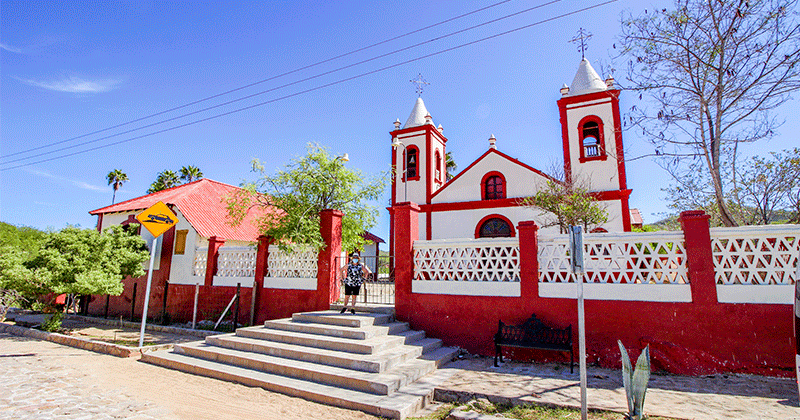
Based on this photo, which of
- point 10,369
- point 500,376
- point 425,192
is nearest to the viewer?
point 500,376

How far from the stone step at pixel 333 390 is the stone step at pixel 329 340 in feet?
3.01

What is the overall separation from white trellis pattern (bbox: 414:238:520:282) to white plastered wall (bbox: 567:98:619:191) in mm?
9267

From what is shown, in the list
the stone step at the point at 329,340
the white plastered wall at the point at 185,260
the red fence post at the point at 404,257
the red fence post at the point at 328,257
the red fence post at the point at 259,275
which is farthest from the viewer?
the white plastered wall at the point at 185,260

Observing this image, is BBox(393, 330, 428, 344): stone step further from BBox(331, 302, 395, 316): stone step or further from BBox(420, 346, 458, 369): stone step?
BBox(331, 302, 395, 316): stone step

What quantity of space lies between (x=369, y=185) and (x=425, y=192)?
27.8ft

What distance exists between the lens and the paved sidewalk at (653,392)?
4512 mm

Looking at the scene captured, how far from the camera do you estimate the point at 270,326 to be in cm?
833

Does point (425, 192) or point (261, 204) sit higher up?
point (425, 192)

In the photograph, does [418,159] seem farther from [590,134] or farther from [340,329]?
[340,329]

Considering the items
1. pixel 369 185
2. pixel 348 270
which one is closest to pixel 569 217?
pixel 369 185

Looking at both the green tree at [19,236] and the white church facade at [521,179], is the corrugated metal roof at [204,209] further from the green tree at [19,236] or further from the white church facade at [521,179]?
the green tree at [19,236]

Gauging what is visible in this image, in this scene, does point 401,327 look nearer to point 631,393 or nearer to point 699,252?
point 631,393

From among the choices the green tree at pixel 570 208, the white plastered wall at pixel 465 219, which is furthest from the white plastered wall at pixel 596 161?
the green tree at pixel 570 208

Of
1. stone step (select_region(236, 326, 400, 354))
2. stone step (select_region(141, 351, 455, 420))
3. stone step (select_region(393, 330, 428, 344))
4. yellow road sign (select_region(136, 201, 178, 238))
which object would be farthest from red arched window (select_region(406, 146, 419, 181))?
stone step (select_region(141, 351, 455, 420))
